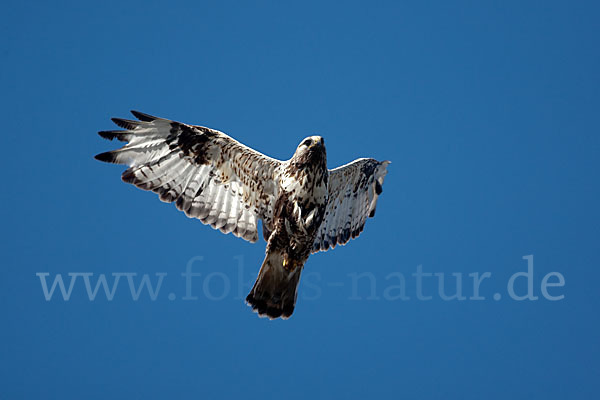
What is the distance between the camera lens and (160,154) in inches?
305

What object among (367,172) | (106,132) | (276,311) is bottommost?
(276,311)

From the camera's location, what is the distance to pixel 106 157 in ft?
24.6

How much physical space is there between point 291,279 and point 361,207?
1.50 m

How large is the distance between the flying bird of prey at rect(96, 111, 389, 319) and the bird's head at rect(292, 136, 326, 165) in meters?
0.01

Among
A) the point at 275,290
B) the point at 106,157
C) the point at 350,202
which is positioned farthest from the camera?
the point at 350,202

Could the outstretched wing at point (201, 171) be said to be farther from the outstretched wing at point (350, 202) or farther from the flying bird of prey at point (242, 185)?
the outstretched wing at point (350, 202)

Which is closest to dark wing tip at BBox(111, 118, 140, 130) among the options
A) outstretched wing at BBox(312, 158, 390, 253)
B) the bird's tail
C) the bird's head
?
the bird's head

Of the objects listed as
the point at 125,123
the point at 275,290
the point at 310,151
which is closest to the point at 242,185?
the point at 310,151

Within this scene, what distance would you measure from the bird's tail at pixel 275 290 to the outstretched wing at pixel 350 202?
77cm

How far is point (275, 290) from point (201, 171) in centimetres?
159

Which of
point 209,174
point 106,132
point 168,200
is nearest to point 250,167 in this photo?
point 209,174

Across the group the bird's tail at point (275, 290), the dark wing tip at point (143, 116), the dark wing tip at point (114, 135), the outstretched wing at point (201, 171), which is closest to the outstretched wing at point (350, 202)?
the bird's tail at point (275, 290)

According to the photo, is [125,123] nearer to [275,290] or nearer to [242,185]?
[242,185]

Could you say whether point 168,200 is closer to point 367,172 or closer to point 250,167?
point 250,167
